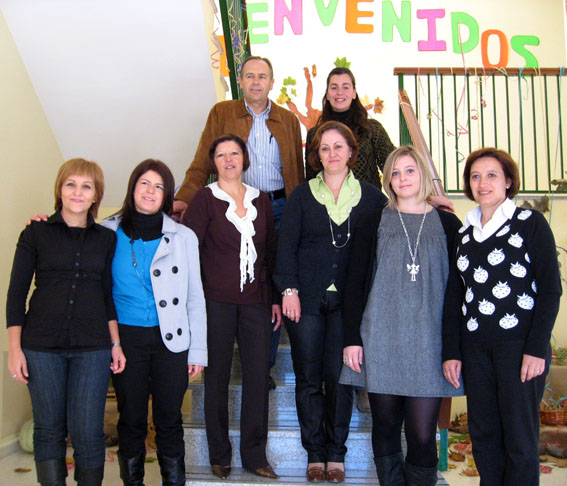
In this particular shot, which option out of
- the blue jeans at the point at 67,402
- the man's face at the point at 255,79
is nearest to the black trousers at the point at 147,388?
the blue jeans at the point at 67,402

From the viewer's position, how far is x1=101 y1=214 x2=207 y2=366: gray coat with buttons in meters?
2.13

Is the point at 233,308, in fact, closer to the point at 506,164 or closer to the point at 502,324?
the point at 502,324

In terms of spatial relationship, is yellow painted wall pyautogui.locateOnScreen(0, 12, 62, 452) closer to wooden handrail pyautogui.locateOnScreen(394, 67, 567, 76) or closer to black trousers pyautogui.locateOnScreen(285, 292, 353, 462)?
black trousers pyautogui.locateOnScreen(285, 292, 353, 462)

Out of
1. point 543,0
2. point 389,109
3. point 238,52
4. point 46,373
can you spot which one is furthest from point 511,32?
point 46,373

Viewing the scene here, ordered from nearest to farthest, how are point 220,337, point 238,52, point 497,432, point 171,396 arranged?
point 497,432 → point 171,396 → point 220,337 → point 238,52

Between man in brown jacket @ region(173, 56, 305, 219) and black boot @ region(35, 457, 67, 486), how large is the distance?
1368 mm

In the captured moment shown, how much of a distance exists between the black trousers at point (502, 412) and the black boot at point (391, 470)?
26 centimetres

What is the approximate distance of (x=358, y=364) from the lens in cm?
205

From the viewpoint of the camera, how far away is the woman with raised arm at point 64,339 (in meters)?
1.96

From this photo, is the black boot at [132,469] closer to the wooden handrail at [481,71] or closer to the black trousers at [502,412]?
the black trousers at [502,412]

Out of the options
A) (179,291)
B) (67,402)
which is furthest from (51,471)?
(179,291)

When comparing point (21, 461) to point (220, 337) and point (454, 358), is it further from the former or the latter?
point (454, 358)

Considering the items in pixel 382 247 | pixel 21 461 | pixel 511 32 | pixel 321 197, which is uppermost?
pixel 511 32

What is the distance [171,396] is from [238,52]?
7.40ft
